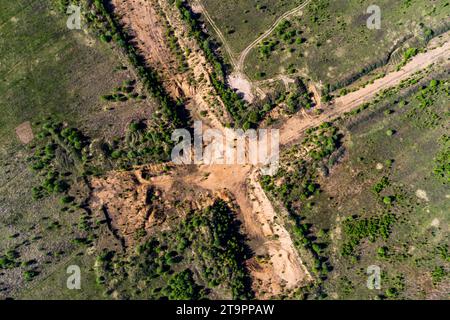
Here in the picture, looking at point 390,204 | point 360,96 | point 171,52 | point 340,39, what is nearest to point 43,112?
point 171,52

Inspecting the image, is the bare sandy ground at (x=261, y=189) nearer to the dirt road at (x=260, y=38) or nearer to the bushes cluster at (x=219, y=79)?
the dirt road at (x=260, y=38)

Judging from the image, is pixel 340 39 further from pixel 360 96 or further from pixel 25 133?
pixel 25 133

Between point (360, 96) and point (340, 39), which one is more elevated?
point (340, 39)

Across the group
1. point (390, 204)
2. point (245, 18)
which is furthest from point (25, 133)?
point (390, 204)

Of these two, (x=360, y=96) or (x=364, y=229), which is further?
(x=360, y=96)

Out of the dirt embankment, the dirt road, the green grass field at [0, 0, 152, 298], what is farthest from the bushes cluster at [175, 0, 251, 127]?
the green grass field at [0, 0, 152, 298]

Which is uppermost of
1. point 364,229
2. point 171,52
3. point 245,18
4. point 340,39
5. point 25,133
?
point 245,18

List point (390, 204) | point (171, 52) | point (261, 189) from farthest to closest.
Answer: point (171, 52) → point (261, 189) → point (390, 204)

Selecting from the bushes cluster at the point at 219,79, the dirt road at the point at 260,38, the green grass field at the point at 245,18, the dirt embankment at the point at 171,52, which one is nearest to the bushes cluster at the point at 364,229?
the bushes cluster at the point at 219,79

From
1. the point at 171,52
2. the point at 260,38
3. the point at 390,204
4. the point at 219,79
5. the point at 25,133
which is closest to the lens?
the point at 390,204

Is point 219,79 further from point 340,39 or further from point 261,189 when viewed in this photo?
point 340,39
